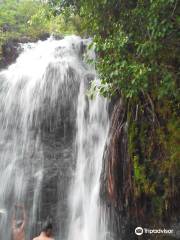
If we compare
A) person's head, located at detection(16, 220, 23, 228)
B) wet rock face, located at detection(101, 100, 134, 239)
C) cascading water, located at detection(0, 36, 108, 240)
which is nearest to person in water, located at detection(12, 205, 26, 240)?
person's head, located at detection(16, 220, 23, 228)

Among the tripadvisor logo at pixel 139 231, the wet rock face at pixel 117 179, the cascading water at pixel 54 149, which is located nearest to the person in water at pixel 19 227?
the cascading water at pixel 54 149

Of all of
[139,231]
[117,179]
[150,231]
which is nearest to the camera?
[150,231]

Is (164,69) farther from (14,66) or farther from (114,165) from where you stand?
(14,66)

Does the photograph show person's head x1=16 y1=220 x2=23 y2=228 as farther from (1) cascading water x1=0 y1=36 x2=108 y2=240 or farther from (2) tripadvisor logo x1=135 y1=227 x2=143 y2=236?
(2) tripadvisor logo x1=135 y1=227 x2=143 y2=236

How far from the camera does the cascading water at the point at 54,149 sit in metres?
8.73

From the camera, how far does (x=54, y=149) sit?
9.80 meters

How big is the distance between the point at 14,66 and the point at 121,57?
762 centimetres

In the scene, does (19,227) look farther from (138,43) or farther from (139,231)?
(138,43)

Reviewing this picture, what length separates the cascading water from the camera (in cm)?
873

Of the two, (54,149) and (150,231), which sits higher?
(54,149)

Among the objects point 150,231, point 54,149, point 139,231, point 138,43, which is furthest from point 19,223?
point 138,43

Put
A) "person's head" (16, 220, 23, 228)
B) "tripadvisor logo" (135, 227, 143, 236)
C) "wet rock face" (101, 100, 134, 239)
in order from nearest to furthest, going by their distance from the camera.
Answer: "tripadvisor logo" (135, 227, 143, 236) → "wet rock face" (101, 100, 134, 239) → "person's head" (16, 220, 23, 228)

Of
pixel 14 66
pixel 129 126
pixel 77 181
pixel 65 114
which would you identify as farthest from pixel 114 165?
pixel 14 66

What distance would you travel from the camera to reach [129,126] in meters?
7.78
